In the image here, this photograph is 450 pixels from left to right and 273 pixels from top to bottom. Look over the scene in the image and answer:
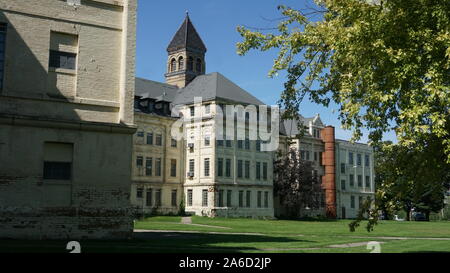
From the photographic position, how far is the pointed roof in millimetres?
69688

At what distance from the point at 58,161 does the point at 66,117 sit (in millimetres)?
1728

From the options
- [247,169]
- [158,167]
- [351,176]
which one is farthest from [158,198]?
[351,176]

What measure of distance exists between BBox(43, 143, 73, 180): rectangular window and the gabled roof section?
3695 centimetres

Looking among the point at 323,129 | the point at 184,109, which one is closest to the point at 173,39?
the point at 184,109

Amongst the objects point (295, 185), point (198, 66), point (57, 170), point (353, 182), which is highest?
point (198, 66)

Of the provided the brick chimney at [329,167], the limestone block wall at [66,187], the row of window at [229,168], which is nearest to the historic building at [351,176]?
the brick chimney at [329,167]

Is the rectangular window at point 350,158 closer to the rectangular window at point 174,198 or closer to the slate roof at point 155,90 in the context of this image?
the slate roof at point 155,90

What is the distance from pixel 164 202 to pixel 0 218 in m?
37.8

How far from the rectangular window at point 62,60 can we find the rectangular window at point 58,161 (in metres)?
3.15

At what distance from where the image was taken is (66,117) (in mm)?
19859

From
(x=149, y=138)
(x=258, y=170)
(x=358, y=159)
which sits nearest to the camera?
(x=149, y=138)

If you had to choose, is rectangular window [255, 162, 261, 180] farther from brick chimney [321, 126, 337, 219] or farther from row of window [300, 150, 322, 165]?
brick chimney [321, 126, 337, 219]

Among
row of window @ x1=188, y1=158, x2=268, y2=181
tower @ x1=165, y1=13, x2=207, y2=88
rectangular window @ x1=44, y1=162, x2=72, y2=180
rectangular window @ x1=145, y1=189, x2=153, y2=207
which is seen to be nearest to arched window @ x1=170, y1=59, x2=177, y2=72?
tower @ x1=165, y1=13, x2=207, y2=88

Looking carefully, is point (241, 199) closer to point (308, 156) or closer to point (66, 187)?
point (308, 156)
